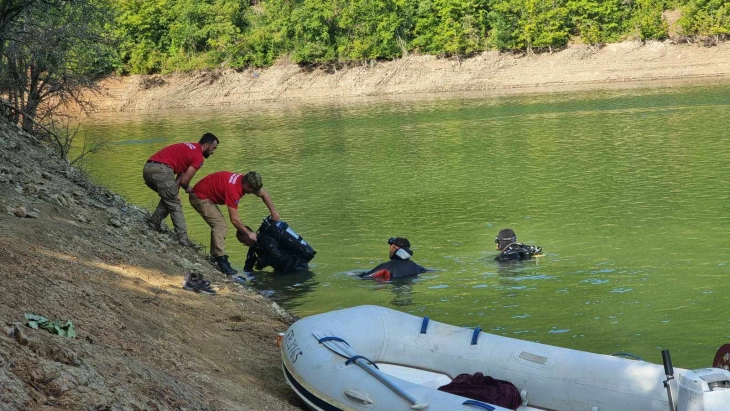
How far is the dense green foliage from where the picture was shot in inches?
2630

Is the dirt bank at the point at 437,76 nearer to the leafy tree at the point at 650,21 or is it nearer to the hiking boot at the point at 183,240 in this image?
→ the leafy tree at the point at 650,21

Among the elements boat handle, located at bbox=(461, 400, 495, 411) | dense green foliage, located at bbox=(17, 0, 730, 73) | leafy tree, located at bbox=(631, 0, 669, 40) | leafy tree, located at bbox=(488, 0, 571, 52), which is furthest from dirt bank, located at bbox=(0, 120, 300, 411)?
leafy tree, located at bbox=(488, 0, 571, 52)

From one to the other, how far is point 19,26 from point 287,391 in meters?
13.0

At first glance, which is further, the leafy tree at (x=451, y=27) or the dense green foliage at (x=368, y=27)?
the leafy tree at (x=451, y=27)

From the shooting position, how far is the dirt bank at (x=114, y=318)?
6.37m

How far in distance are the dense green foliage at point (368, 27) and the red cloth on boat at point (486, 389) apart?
58420mm

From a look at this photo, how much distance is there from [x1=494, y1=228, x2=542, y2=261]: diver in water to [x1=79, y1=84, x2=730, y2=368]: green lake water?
0.25 meters

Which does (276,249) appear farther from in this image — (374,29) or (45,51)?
(374,29)

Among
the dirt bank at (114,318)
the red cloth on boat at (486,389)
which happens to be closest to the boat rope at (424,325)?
the red cloth on boat at (486,389)

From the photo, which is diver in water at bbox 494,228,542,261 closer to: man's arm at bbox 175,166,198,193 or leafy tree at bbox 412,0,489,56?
man's arm at bbox 175,166,198,193

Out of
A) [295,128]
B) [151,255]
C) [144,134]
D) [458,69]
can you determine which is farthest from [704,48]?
[151,255]

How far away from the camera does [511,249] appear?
14891 millimetres

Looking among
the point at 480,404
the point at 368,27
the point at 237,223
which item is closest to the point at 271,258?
the point at 237,223

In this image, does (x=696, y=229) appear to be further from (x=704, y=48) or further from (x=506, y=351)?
(x=704, y=48)
